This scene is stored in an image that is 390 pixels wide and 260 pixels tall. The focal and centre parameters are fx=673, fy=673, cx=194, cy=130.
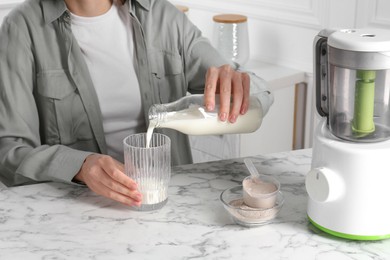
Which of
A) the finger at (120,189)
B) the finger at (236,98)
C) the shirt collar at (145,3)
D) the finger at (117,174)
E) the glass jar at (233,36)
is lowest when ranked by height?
the glass jar at (233,36)

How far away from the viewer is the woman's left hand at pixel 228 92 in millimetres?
1399

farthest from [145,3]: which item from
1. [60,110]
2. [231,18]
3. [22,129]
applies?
[231,18]

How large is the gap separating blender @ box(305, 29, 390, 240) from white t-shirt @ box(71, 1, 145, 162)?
2.32 ft

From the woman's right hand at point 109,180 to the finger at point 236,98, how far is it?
0.25 meters

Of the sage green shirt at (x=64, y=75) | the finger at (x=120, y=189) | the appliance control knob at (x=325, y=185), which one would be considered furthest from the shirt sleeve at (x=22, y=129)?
the appliance control knob at (x=325, y=185)

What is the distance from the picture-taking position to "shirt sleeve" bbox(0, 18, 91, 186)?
4.81ft

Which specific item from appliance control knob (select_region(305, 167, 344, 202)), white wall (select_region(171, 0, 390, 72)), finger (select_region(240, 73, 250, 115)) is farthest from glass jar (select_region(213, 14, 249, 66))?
appliance control knob (select_region(305, 167, 344, 202))

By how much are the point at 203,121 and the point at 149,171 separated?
16 cm

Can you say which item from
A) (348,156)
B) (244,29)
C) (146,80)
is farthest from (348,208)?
(244,29)

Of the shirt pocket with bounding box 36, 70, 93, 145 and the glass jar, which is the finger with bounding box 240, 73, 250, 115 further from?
the glass jar

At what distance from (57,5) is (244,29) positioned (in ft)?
3.75

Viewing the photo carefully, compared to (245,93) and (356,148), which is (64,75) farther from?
(356,148)

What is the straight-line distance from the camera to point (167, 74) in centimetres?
188

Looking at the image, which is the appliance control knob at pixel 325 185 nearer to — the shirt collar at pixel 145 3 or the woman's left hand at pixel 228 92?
the woman's left hand at pixel 228 92
